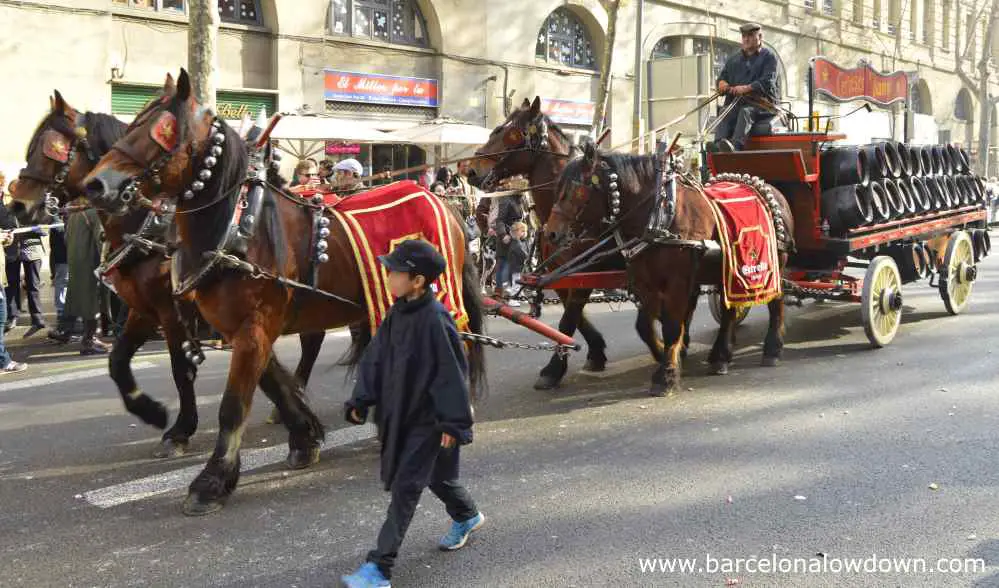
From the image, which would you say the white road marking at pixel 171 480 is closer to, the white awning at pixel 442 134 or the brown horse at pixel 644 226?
the brown horse at pixel 644 226

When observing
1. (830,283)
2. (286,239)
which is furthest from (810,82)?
(286,239)

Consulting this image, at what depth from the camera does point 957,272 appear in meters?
10.8

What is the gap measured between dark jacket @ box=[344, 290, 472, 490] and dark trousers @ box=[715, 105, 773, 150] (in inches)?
243

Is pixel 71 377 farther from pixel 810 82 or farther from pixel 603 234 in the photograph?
pixel 810 82

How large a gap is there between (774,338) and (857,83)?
3612 millimetres

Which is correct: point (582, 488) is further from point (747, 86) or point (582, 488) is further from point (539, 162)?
point (747, 86)

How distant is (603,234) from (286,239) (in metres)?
3.07

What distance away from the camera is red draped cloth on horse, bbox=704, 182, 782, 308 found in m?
7.75

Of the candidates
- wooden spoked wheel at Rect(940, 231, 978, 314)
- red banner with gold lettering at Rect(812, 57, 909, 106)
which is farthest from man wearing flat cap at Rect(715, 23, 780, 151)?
wooden spoked wheel at Rect(940, 231, 978, 314)

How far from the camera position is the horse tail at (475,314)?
6016 mm

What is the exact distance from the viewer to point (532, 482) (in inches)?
204

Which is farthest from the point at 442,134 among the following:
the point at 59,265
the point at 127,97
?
the point at 59,265

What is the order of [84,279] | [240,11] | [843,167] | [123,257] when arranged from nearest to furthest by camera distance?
[123,257] < [843,167] < [84,279] < [240,11]

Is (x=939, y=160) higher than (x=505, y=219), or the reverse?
(x=939, y=160)
